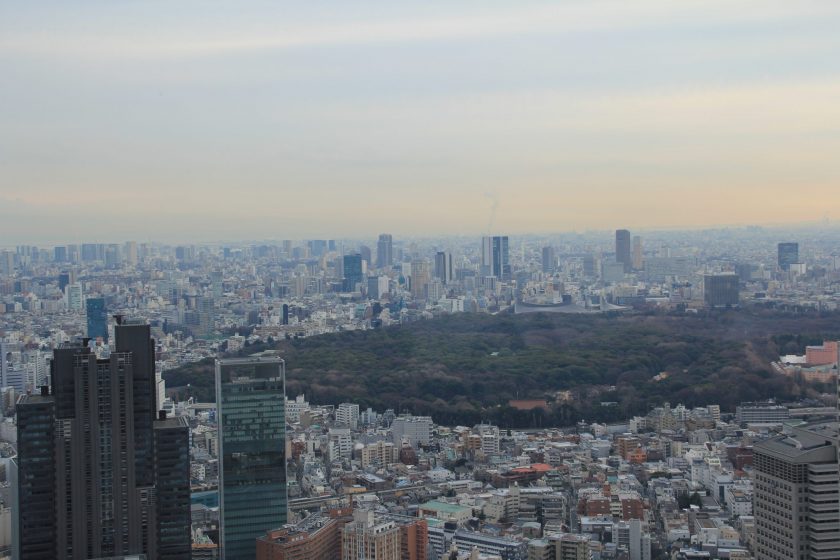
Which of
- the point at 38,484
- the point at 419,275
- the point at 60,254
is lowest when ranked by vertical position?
the point at 38,484

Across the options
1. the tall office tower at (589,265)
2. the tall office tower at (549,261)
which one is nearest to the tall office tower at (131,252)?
the tall office tower at (549,261)

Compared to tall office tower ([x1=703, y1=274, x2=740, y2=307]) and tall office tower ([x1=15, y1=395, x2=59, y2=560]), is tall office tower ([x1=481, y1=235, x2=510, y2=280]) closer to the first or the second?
tall office tower ([x1=703, y1=274, x2=740, y2=307])

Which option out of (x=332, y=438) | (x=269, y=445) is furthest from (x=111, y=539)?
(x=332, y=438)

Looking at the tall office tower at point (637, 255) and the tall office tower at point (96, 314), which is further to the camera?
the tall office tower at point (637, 255)

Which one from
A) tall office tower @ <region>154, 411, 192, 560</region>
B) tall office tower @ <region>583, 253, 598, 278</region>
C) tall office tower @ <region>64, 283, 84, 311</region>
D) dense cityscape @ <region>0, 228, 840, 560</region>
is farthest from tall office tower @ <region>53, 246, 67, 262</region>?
tall office tower @ <region>583, 253, 598, 278</region>

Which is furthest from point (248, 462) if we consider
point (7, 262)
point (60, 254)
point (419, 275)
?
point (419, 275)

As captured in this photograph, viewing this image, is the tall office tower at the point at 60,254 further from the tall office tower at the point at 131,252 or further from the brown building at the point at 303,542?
the brown building at the point at 303,542

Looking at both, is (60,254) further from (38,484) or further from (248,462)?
(38,484)
